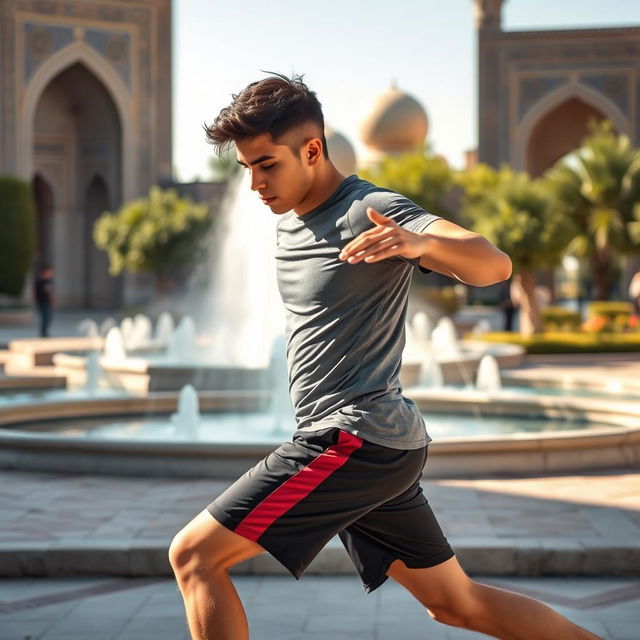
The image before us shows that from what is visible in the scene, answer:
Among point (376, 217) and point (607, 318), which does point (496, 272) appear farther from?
point (607, 318)

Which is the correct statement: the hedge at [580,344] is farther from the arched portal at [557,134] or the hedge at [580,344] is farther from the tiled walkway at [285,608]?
the arched portal at [557,134]

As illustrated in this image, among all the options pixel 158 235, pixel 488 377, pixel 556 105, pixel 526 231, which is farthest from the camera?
pixel 556 105

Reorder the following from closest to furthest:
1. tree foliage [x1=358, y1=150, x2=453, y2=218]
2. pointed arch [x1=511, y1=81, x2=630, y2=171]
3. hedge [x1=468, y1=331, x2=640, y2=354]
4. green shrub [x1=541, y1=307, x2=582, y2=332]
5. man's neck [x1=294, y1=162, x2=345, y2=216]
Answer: man's neck [x1=294, y1=162, x2=345, y2=216], hedge [x1=468, y1=331, x2=640, y2=354], green shrub [x1=541, y1=307, x2=582, y2=332], tree foliage [x1=358, y1=150, x2=453, y2=218], pointed arch [x1=511, y1=81, x2=630, y2=171]

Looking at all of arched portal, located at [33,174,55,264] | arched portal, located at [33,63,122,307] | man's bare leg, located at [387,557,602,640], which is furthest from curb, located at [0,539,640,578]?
arched portal, located at [33,174,55,264]

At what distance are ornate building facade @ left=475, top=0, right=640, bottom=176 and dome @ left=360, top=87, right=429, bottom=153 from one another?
6.76ft

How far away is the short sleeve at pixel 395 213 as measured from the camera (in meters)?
2.14

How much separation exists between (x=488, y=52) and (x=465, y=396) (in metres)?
27.3

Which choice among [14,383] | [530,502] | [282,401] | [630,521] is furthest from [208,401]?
[630,521]

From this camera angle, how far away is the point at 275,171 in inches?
90.8

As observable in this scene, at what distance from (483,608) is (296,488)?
0.47 metres

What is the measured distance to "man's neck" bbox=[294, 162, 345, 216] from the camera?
2.36 metres

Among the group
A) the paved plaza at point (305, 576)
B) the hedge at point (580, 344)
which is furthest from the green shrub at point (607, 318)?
the paved plaza at point (305, 576)

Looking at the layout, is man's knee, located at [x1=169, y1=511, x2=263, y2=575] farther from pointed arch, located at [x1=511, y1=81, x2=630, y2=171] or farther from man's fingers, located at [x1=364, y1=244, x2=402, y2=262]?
pointed arch, located at [x1=511, y1=81, x2=630, y2=171]

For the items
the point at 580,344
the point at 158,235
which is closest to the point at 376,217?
the point at 580,344
